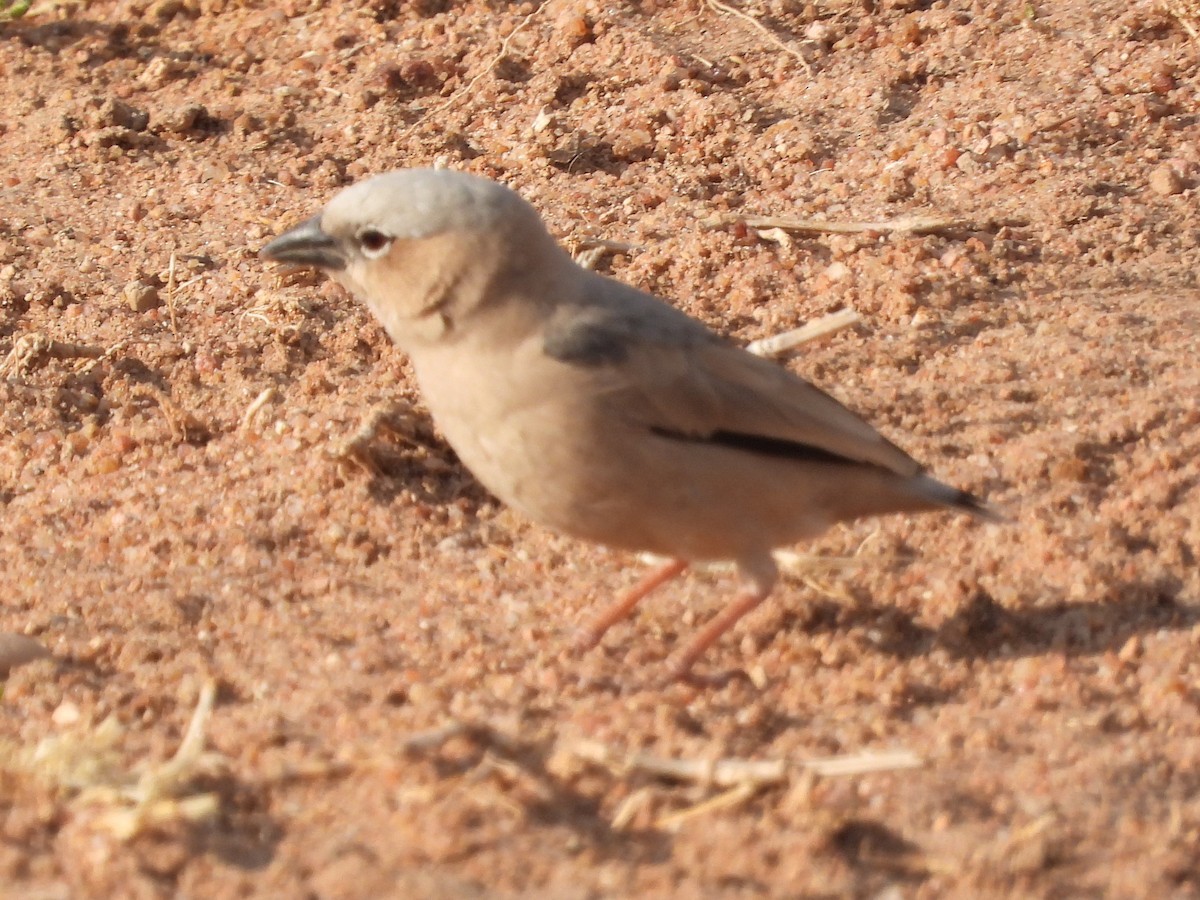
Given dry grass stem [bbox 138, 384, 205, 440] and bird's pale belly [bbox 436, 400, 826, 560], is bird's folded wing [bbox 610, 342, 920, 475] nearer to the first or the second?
bird's pale belly [bbox 436, 400, 826, 560]

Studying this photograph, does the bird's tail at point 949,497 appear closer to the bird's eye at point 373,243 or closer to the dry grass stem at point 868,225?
the bird's eye at point 373,243

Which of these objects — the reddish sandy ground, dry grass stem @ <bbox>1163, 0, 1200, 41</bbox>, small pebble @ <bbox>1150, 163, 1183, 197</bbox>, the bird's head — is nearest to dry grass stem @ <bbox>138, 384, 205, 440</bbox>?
the reddish sandy ground

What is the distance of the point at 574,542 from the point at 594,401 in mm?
1256

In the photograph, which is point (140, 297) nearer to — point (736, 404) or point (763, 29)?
point (736, 404)

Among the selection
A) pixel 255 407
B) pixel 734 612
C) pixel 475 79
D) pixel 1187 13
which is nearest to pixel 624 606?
pixel 734 612

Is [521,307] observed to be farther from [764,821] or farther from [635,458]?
[764,821]

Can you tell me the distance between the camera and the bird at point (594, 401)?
419 centimetres

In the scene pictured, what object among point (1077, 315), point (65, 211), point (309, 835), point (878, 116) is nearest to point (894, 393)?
point (1077, 315)

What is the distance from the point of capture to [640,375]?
14.1 feet

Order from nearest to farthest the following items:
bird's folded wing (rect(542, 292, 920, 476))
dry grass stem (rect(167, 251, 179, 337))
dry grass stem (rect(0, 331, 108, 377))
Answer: bird's folded wing (rect(542, 292, 920, 476))
dry grass stem (rect(0, 331, 108, 377))
dry grass stem (rect(167, 251, 179, 337))

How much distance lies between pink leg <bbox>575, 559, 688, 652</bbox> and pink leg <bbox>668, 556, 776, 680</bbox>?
0.24 metres

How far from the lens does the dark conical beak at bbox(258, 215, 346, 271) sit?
459cm

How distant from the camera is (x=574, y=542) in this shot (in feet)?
17.5

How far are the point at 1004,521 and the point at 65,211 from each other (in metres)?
4.78
